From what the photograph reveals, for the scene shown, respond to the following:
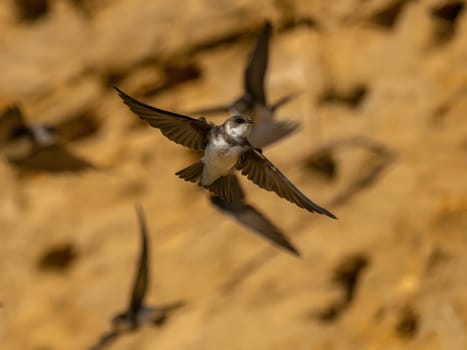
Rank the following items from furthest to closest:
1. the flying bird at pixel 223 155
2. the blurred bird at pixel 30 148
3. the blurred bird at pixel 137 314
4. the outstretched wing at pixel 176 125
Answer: the blurred bird at pixel 30 148 < the blurred bird at pixel 137 314 < the flying bird at pixel 223 155 < the outstretched wing at pixel 176 125

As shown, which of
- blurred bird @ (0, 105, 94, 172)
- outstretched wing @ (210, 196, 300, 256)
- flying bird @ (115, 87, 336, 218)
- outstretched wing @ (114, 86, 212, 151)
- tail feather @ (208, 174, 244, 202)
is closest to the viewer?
outstretched wing @ (114, 86, 212, 151)

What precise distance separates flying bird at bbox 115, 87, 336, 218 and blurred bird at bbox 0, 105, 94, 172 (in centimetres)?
154

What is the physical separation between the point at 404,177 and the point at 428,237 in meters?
0.17

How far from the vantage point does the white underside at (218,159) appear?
5.21 feet

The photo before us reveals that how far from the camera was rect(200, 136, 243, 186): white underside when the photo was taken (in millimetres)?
1589

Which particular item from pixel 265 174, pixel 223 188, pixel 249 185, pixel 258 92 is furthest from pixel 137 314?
pixel 265 174

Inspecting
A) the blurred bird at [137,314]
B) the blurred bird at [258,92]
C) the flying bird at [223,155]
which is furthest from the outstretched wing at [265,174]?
the blurred bird at [137,314]

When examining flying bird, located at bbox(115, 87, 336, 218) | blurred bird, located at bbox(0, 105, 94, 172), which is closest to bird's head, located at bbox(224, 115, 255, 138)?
flying bird, located at bbox(115, 87, 336, 218)

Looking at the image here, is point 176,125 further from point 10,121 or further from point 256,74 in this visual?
point 10,121

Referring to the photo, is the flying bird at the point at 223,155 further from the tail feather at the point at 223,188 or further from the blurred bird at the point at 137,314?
the blurred bird at the point at 137,314

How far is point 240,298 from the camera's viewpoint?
2963mm

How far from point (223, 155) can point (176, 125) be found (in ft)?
0.32

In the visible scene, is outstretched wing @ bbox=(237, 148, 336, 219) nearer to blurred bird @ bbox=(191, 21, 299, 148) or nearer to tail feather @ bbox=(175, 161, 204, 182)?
tail feather @ bbox=(175, 161, 204, 182)

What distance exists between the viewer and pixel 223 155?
1.59 metres
